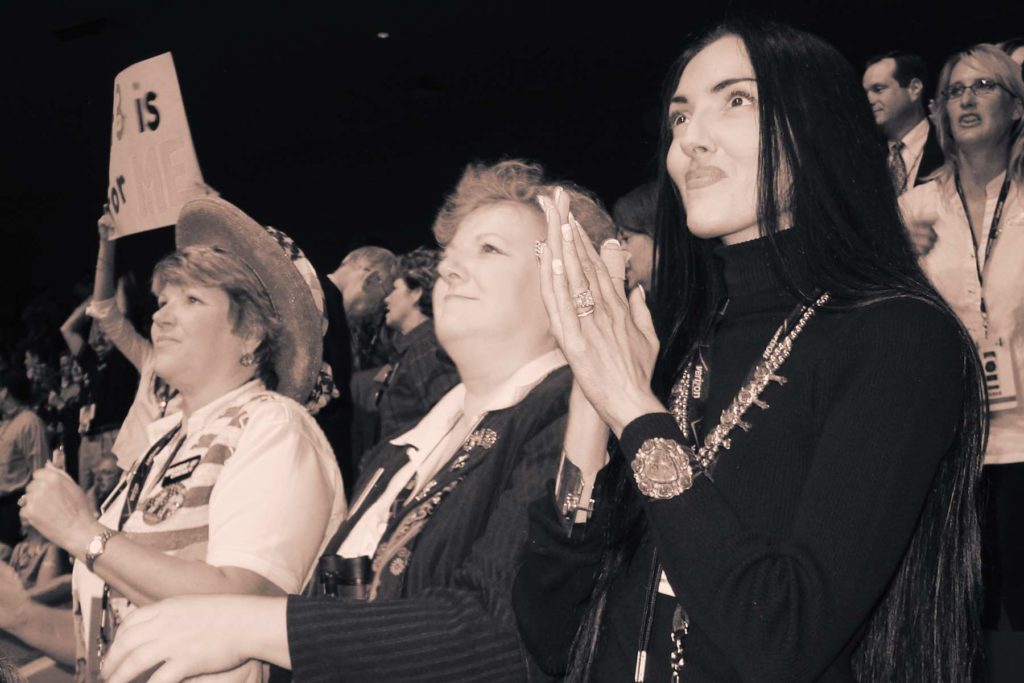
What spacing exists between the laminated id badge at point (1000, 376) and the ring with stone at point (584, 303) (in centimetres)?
194

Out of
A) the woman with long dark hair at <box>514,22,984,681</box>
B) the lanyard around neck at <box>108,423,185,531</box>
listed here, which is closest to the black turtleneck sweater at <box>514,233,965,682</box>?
the woman with long dark hair at <box>514,22,984,681</box>

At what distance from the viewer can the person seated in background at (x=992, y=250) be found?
269 cm

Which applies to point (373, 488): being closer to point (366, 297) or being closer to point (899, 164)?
point (899, 164)

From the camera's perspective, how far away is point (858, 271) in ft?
3.65

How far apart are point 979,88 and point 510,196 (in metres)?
1.72

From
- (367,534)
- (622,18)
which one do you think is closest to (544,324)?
(367,534)

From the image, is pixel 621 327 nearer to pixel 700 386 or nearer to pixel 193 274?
pixel 700 386

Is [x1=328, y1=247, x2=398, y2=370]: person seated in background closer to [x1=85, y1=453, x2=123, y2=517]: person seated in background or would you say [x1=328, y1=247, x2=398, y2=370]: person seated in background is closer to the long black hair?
[x1=85, y1=453, x2=123, y2=517]: person seated in background

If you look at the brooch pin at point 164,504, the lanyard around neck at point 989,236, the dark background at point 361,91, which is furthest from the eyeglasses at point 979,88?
the brooch pin at point 164,504

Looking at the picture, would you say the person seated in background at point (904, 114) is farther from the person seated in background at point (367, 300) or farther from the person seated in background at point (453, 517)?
the person seated in background at point (367, 300)

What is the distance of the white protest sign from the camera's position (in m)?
2.98

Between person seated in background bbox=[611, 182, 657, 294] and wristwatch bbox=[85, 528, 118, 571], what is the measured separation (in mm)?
1546

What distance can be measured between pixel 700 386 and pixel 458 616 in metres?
0.56

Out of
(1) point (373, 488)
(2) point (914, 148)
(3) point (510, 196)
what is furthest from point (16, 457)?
(2) point (914, 148)
